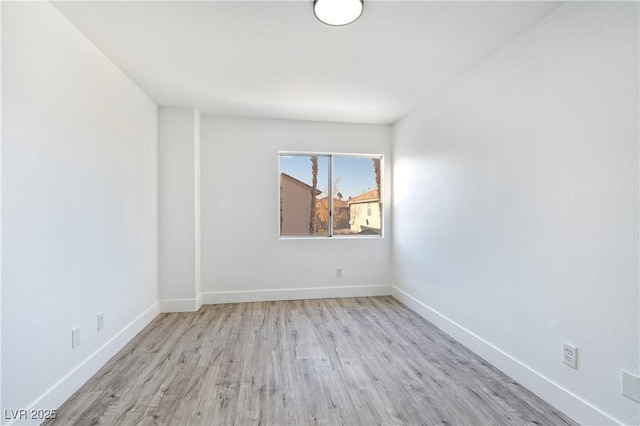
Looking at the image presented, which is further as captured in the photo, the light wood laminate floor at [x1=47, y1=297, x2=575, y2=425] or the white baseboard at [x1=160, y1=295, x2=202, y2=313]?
the white baseboard at [x1=160, y1=295, x2=202, y2=313]

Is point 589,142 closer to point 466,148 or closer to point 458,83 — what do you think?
point 466,148

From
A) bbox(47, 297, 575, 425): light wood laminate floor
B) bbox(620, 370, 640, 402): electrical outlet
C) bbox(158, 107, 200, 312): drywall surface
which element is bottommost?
bbox(47, 297, 575, 425): light wood laminate floor

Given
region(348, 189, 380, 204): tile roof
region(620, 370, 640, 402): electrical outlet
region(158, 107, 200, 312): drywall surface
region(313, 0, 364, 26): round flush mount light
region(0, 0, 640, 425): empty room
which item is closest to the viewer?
region(620, 370, 640, 402): electrical outlet

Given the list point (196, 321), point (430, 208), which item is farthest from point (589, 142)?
point (196, 321)

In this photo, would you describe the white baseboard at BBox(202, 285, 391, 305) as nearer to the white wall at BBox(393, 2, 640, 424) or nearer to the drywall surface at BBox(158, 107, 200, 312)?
the drywall surface at BBox(158, 107, 200, 312)

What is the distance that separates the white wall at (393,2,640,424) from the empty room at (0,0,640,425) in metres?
0.01

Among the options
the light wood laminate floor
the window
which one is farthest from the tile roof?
the light wood laminate floor

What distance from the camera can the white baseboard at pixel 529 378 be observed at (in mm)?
1587

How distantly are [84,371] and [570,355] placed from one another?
10.3 feet

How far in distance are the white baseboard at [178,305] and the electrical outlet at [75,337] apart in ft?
4.97

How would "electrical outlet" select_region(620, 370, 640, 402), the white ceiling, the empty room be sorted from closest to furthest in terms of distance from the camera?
"electrical outlet" select_region(620, 370, 640, 402) → the empty room → the white ceiling

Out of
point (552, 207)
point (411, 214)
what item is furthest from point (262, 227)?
point (552, 207)

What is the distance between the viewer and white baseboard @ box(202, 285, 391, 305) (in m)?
3.76

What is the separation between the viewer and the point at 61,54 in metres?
1.81
